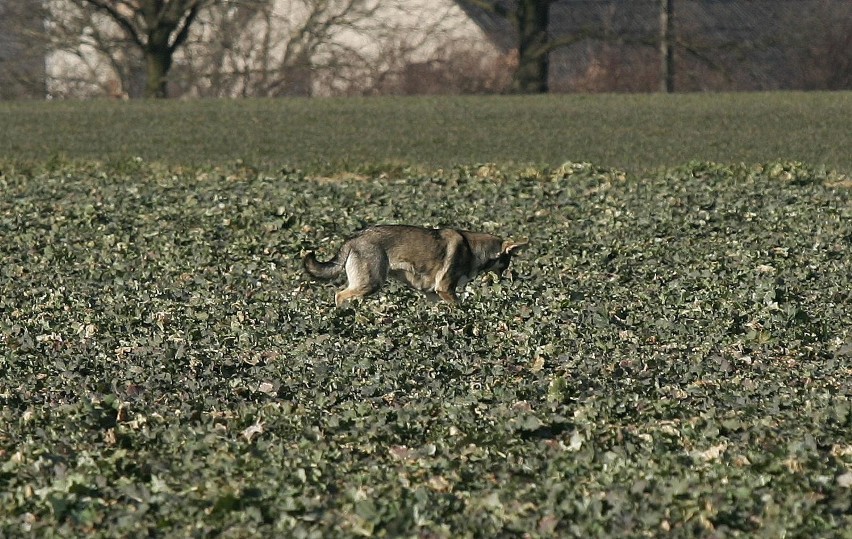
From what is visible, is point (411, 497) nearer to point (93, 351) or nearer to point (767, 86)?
point (93, 351)

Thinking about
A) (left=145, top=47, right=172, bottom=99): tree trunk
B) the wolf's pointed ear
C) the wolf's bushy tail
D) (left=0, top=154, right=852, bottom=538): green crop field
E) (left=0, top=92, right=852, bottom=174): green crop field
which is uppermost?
(left=145, top=47, right=172, bottom=99): tree trunk

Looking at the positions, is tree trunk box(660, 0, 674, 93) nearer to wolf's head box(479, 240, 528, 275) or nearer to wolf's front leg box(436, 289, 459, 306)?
wolf's head box(479, 240, 528, 275)

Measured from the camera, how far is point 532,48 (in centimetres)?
4300

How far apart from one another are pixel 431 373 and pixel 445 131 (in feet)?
69.8


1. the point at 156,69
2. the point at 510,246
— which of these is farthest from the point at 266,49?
the point at 510,246

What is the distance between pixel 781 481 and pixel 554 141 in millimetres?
21036

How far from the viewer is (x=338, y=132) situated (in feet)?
95.1

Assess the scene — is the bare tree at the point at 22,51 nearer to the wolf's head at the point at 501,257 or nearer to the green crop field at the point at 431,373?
the green crop field at the point at 431,373

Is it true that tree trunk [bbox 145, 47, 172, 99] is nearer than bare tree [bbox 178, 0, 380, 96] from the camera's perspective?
Yes

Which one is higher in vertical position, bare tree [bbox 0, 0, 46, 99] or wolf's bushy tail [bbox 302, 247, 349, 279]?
bare tree [bbox 0, 0, 46, 99]

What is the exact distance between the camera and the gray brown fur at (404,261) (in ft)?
31.2

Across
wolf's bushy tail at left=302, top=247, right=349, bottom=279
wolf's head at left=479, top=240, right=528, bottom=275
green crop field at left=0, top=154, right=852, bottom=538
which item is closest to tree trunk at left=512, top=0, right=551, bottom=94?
green crop field at left=0, top=154, right=852, bottom=538

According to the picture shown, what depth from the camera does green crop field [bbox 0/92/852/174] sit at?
23234mm

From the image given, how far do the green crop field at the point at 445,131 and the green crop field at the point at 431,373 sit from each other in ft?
17.1
